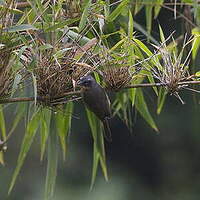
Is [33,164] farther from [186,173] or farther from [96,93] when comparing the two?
[96,93]

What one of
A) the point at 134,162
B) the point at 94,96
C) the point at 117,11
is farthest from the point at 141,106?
the point at 134,162

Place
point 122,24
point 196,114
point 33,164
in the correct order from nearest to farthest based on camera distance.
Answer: point 122,24
point 33,164
point 196,114

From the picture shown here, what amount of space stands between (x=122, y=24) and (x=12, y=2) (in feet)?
2.23

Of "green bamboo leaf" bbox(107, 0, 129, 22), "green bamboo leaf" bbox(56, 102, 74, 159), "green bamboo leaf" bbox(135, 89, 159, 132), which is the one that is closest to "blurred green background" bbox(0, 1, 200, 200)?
"green bamboo leaf" bbox(135, 89, 159, 132)

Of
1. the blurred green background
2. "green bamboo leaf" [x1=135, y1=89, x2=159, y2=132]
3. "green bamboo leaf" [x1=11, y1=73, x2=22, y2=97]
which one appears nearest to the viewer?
"green bamboo leaf" [x1=11, y1=73, x2=22, y2=97]

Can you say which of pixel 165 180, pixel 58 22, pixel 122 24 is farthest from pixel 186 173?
pixel 58 22

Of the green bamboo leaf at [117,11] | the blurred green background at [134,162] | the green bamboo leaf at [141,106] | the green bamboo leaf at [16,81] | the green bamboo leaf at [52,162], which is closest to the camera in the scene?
the green bamboo leaf at [16,81]

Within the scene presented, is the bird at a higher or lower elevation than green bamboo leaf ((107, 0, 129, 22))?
lower

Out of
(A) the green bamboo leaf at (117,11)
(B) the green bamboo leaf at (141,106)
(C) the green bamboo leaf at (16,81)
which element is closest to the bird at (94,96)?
(C) the green bamboo leaf at (16,81)

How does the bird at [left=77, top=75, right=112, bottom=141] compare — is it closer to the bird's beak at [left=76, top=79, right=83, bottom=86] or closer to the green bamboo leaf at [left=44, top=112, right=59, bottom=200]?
the bird's beak at [left=76, top=79, right=83, bottom=86]

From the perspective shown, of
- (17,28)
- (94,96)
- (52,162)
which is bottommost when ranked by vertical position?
(52,162)

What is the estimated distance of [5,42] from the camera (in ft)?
7.21

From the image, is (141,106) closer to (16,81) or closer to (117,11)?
(117,11)

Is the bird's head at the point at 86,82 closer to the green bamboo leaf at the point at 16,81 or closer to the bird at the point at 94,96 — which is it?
the bird at the point at 94,96
